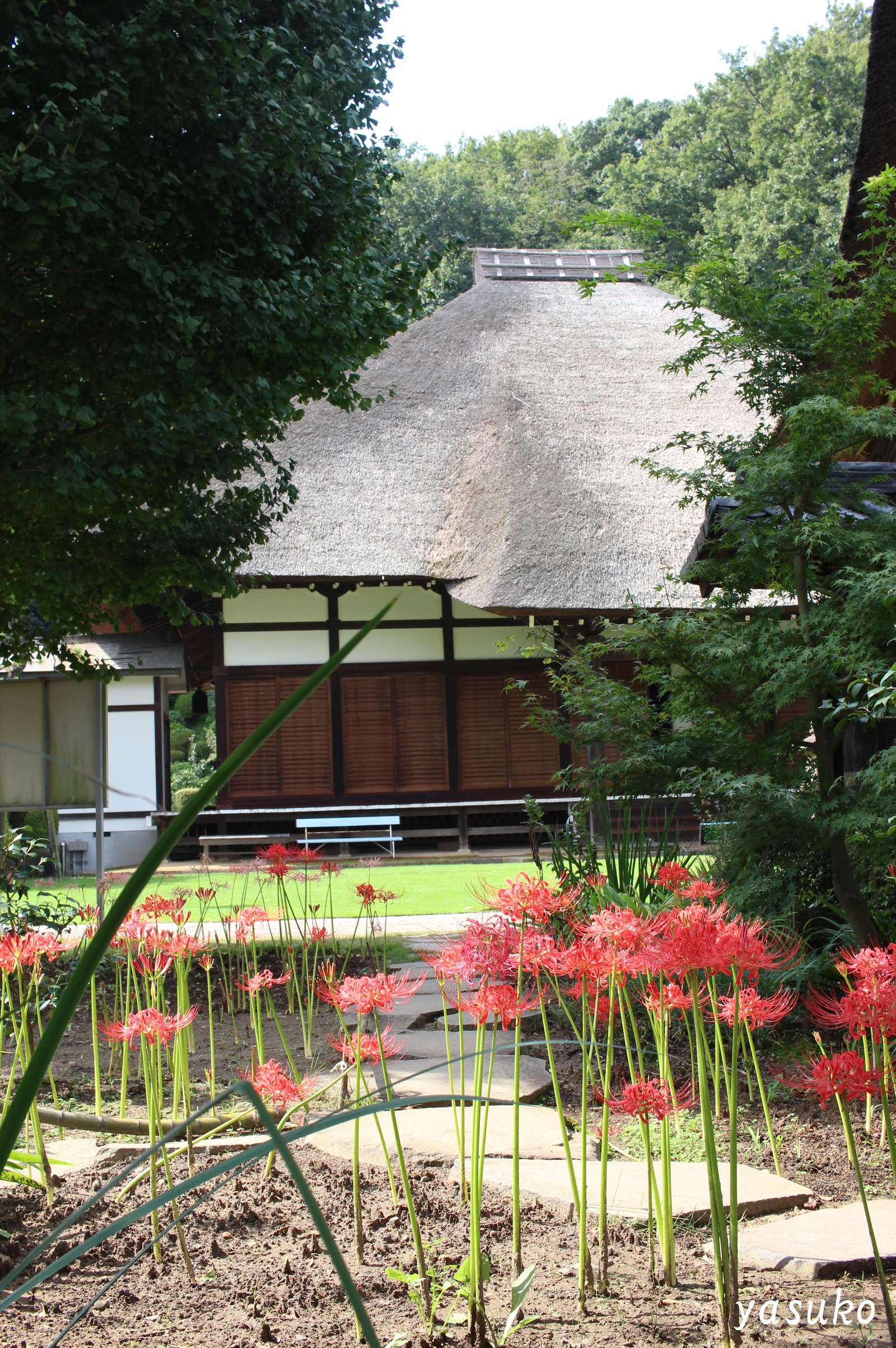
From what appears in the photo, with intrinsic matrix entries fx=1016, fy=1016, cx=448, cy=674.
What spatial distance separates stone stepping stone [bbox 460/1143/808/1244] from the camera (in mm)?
2006

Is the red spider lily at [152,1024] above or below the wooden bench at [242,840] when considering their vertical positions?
above

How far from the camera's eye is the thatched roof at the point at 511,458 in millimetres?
10609

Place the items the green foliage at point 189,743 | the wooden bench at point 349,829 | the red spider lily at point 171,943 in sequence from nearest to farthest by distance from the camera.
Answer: the red spider lily at point 171,943 → the wooden bench at point 349,829 → the green foliage at point 189,743

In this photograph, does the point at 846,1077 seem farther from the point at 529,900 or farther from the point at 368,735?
the point at 368,735

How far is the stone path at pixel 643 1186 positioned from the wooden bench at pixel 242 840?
330 inches

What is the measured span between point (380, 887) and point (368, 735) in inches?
154

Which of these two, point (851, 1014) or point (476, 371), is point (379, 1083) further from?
point (476, 371)

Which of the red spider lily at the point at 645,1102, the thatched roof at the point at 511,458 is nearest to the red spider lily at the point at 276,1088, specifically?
the red spider lily at the point at 645,1102

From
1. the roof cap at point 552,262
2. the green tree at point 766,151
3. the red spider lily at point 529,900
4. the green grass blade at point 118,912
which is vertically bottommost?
the red spider lily at point 529,900

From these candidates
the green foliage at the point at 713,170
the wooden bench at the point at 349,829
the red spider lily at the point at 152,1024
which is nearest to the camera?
the red spider lily at the point at 152,1024

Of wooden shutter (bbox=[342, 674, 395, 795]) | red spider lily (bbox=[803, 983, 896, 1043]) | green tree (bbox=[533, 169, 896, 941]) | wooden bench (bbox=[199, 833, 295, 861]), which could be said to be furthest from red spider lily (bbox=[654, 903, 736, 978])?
wooden shutter (bbox=[342, 674, 395, 795])

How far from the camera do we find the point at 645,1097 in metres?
1.50

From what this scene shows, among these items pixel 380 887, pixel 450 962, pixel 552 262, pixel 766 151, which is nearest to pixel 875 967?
pixel 450 962

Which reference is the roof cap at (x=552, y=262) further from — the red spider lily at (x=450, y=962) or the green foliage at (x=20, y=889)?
the red spider lily at (x=450, y=962)
